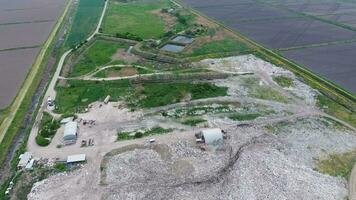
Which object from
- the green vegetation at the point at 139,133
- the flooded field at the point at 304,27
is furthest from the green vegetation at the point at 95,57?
the flooded field at the point at 304,27

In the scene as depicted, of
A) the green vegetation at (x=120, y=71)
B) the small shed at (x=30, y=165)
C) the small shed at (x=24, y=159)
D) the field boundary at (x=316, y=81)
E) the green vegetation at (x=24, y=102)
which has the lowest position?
the green vegetation at (x=24, y=102)

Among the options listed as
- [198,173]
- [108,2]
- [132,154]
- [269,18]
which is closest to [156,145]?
[132,154]

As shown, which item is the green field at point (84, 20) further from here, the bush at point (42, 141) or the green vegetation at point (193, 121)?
the green vegetation at point (193, 121)

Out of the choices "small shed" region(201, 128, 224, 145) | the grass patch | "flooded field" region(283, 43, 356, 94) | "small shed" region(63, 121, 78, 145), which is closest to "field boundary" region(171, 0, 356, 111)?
"flooded field" region(283, 43, 356, 94)

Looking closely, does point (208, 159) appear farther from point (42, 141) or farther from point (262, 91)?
point (42, 141)

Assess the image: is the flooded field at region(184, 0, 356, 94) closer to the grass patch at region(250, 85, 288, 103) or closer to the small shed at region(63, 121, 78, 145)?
the grass patch at region(250, 85, 288, 103)
